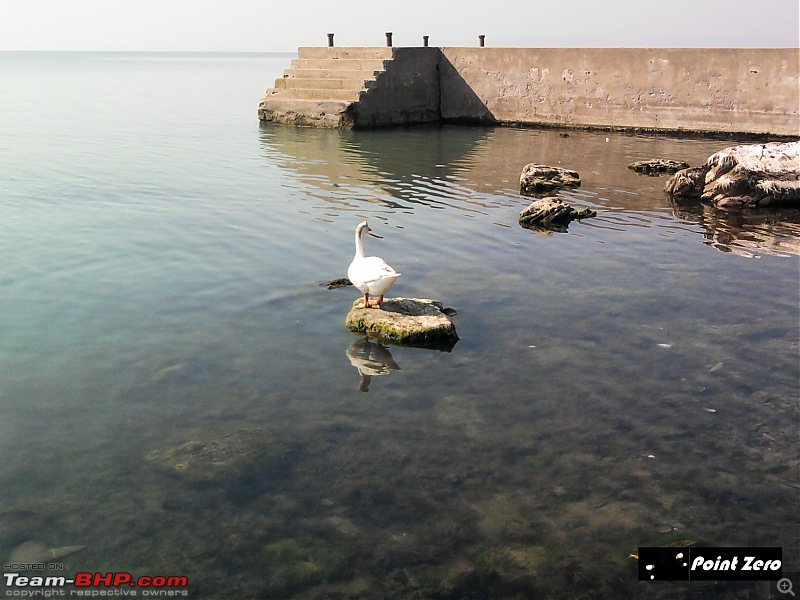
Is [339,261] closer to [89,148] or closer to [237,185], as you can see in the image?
[237,185]

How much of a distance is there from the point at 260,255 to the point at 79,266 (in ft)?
7.76

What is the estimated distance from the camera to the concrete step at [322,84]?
26609 millimetres

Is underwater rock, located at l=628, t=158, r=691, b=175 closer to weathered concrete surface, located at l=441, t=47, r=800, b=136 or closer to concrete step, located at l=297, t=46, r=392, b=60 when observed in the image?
weathered concrete surface, located at l=441, t=47, r=800, b=136

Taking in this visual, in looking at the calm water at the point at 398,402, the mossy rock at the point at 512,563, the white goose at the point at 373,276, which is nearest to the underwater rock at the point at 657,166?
the calm water at the point at 398,402

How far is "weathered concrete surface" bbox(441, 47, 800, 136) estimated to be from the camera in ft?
74.9

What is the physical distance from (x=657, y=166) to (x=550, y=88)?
855 centimetres

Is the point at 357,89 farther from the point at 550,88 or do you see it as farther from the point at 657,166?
the point at 657,166

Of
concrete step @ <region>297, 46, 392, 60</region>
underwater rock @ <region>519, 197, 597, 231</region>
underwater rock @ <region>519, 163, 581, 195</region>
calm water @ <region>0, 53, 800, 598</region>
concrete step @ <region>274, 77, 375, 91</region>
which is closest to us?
calm water @ <region>0, 53, 800, 598</region>

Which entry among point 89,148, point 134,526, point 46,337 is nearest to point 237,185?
point 89,148

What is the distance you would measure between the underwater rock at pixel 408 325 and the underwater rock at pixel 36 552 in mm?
3903

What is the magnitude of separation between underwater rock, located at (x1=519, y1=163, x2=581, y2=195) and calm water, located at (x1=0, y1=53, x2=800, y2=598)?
95.3 inches

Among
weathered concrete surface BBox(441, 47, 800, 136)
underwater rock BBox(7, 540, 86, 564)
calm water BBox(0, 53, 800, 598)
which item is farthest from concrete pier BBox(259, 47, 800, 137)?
underwater rock BBox(7, 540, 86, 564)

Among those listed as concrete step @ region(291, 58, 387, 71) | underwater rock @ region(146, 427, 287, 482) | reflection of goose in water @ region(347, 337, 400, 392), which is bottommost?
underwater rock @ region(146, 427, 287, 482)

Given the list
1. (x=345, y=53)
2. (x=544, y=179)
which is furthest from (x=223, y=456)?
(x=345, y=53)
